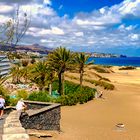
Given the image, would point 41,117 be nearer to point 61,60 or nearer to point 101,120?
point 101,120

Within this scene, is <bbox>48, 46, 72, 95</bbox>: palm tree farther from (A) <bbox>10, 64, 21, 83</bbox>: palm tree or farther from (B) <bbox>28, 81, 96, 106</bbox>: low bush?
(A) <bbox>10, 64, 21, 83</bbox>: palm tree

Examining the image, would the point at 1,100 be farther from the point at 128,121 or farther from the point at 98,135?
the point at 128,121

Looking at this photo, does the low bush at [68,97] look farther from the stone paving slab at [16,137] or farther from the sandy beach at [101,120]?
the stone paving slab at [16,137]

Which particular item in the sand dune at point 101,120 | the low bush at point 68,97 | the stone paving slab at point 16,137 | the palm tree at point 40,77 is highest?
the stone paving slab at point 16,137

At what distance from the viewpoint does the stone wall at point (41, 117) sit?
22763 mm

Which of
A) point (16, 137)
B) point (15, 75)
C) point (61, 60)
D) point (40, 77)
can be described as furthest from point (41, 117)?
point (15, 75)

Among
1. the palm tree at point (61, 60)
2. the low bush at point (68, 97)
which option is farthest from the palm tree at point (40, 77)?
the low bush at point (68, 97)

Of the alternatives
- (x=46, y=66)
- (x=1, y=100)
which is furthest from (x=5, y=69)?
(x=1, y=100)

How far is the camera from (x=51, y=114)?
83.5 ft

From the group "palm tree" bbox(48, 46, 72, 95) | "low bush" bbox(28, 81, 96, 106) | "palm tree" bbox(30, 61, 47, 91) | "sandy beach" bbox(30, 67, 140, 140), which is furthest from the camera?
"palm tree" bbox(48, 46, 72, 95)

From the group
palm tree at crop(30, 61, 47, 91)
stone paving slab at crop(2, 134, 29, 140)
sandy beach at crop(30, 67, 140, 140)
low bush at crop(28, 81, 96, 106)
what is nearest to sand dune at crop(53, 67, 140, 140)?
sandy beach at crop(30, 67, 140, 140)

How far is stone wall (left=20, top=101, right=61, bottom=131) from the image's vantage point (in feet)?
74.7

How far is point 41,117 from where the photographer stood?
24.3m

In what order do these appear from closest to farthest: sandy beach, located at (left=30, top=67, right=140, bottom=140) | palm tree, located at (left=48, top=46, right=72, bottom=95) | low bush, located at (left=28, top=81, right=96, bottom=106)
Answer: sandy beach, located at (left=30, top=67, right=140, bottom=140)
low bush, located at (left=28, top=81, right=96, bottom=106)
palm tree, located at (left=48, top=46, right=72, bottom=95)
